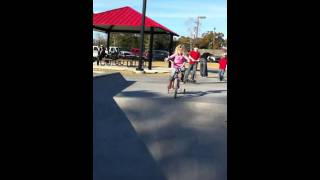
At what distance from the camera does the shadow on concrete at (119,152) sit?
4.72 metres

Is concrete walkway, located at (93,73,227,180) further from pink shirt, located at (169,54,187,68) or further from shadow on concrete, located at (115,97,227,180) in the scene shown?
pink shirt, located at (169,54,187,68)

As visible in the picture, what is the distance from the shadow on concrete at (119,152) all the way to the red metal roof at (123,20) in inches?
729

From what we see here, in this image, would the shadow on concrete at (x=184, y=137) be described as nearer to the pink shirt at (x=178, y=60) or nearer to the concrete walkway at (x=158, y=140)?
the concrete walkway at (x=158, y=140)

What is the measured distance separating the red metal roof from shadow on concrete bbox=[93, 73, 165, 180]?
60.7 feet

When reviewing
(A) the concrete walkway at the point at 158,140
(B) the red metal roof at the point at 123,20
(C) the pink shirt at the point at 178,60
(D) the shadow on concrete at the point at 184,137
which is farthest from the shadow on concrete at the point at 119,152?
(B) the red metal roof at the point at 123,20

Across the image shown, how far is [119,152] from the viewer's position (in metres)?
5.61

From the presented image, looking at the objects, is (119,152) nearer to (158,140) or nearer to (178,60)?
(158,140)

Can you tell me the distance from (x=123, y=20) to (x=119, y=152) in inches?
878

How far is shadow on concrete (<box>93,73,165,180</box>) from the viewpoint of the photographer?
15.5ft

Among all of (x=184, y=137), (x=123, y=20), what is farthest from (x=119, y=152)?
(x=123, y=20)
